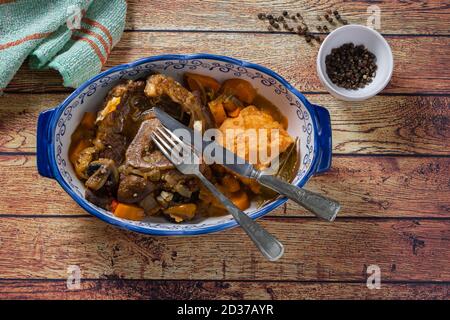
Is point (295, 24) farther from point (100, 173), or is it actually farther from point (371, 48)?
point (100, 173)

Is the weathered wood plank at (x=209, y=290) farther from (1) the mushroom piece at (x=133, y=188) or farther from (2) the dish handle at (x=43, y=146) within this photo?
(2) the dish handle at (x=43, y=146)

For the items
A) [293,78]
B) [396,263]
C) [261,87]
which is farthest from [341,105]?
[396,263]

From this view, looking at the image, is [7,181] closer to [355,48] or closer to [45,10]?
[45,10]

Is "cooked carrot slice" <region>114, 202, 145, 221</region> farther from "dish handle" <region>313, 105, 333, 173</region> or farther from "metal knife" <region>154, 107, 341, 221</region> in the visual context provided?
"dish handle" <region>313, 105, 333, 173</region>

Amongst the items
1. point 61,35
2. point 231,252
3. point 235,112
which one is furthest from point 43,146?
point 231,252

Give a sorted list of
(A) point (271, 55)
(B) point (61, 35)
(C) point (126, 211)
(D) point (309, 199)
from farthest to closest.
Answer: (A) point (271, 55) → (B) point (61, 35) → (C) point (126, 211) → (D) point (309, 199)

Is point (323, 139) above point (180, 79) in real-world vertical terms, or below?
below
